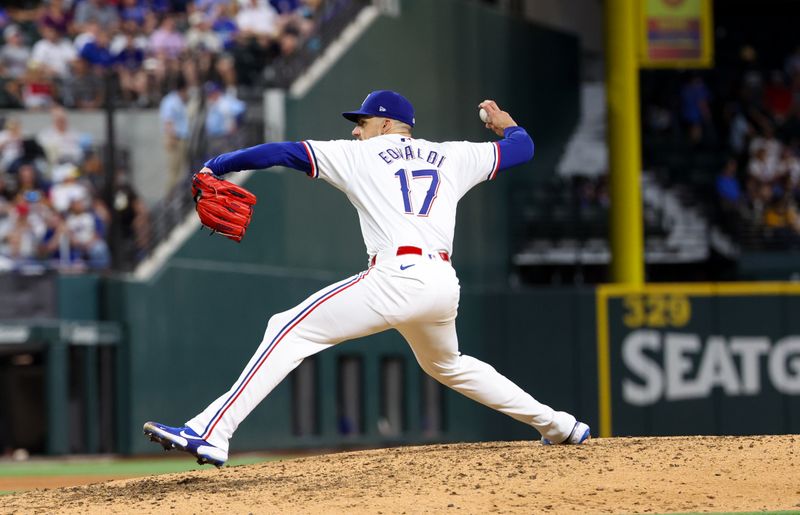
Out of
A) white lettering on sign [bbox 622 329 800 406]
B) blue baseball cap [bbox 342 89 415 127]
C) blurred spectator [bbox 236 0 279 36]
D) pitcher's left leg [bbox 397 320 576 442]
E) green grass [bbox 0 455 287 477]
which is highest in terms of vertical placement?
blurred spectator [bbox 236 0 279 36]

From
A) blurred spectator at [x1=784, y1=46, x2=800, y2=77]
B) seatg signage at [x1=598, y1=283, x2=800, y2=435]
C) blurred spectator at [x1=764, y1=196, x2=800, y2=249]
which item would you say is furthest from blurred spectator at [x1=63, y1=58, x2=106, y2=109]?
blurred spectator at [x1=784, y1=46, x2=800, y2=77]

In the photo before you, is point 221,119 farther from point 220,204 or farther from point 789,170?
point 220,204

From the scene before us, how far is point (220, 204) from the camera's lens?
21.7 ft

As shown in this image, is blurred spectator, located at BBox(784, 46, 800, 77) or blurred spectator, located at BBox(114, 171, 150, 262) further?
blurred spectator, located at BBox(784, 46, 800, 77)

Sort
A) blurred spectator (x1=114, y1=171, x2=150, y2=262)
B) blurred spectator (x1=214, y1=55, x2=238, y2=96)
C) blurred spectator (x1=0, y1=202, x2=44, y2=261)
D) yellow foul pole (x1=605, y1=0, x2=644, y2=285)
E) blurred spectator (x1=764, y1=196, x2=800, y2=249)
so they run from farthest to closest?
A: blurred spectator (x1=764, y1=196, x2=800, y2=249)
yellow foul pole (x1=605, y1=0, x2=644, y2=285)
blurred spectator (x1=214, y1=55, x2=238, y2=96)
blurred spectator (x1=114, y1=171, x2=150, y2=262)
blurred spectator (x1=0, y1=202, x2=44, y2=261)

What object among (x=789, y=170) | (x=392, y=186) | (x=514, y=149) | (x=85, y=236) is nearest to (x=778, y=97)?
(x=789, y=170)

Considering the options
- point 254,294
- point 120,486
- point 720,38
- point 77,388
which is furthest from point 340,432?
point 720,38

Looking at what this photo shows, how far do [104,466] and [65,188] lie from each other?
2.78m

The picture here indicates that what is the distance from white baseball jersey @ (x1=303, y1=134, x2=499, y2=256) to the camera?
6363 mm

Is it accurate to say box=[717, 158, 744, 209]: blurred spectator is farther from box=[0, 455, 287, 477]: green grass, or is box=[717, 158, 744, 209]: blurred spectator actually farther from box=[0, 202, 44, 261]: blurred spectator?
box=[0, 202, 44, 261]: blurred spectator

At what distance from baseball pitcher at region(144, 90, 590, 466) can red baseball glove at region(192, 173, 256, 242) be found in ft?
0.03

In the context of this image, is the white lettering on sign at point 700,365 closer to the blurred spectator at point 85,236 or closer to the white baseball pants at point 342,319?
the blurred spectator at point 85,236

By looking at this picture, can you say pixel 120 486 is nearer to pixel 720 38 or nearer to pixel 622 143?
pixel 622 143

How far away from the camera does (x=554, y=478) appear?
21.6ft
